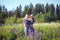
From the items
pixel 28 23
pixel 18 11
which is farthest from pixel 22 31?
pixel 18 11

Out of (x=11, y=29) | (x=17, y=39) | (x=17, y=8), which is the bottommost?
(x=17, y=39)

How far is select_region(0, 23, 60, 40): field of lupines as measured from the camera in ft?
5.61

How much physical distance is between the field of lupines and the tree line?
98 mm

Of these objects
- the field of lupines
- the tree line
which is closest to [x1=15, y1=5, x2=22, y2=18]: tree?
the tree line

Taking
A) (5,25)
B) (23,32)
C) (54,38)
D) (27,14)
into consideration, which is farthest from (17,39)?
(54,38)

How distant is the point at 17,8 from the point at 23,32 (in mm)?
343

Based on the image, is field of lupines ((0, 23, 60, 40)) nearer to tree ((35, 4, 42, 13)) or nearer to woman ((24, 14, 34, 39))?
woman ((24, 14, 34, 39))

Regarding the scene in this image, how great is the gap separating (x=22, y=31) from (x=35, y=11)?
0.32 m

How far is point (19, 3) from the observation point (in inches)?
72.7

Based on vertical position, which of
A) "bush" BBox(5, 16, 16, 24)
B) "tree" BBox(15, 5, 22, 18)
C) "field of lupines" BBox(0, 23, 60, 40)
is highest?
"tree" BBox(15, 5, 22, 18)

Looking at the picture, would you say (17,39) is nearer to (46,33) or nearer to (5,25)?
(5,25)

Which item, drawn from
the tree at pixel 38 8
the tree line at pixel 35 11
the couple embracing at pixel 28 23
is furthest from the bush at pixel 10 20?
the tree at pixel 38 8

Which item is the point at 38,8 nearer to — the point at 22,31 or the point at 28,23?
the point at 28,23

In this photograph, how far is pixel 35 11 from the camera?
1775 millimetres
